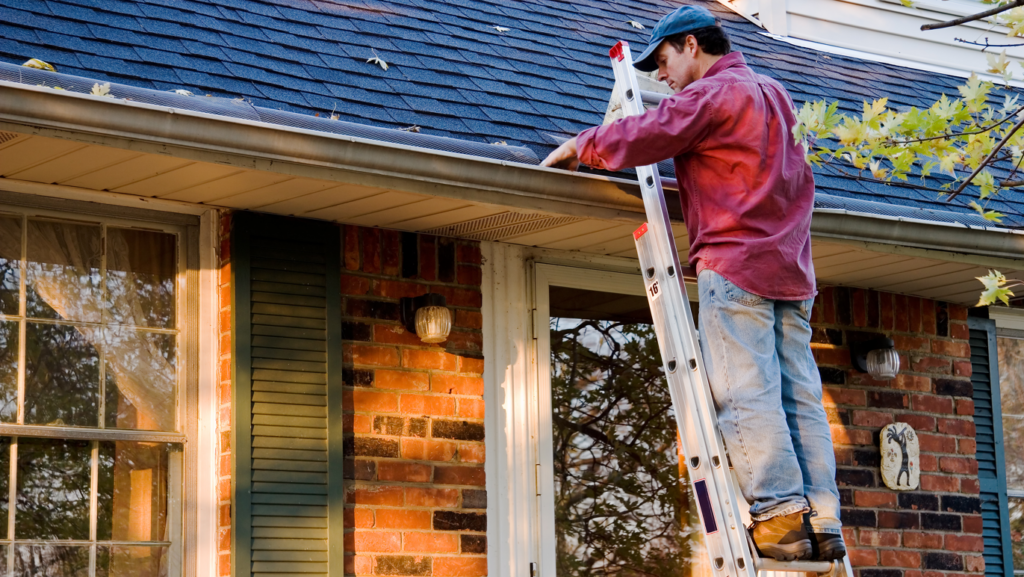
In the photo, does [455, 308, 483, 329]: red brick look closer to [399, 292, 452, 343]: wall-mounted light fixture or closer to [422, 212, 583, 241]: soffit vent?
[399, 292, 452, 343]: wall-mounted light fixture

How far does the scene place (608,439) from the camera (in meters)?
5.64

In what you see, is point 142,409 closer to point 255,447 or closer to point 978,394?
point 255,447

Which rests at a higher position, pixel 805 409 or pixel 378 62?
pixel 378 62

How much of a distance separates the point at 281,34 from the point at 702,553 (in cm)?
277

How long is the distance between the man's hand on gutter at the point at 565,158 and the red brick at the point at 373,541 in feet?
4.89

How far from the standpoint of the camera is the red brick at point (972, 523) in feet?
20.9

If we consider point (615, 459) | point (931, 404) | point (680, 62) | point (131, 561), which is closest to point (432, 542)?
point (615, 459)

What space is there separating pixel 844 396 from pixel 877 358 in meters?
0.23

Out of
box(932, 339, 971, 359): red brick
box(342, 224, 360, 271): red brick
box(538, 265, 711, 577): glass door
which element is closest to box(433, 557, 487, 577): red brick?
box(538, 265, 711, 577): glass door

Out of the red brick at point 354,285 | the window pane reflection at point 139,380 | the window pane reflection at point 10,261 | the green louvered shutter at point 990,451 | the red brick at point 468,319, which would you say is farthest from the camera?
the green louvered shutter at point 990,451

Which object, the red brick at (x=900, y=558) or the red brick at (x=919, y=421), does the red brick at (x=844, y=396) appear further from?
the red brick at (x=900, y=558)

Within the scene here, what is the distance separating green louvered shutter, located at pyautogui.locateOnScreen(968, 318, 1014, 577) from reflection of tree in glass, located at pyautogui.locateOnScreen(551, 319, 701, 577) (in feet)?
6.03

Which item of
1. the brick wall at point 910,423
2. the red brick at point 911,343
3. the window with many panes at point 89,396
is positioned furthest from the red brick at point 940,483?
the window with many panes at point 89,396

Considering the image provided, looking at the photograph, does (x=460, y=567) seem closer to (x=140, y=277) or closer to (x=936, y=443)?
(x=140, y=277)
